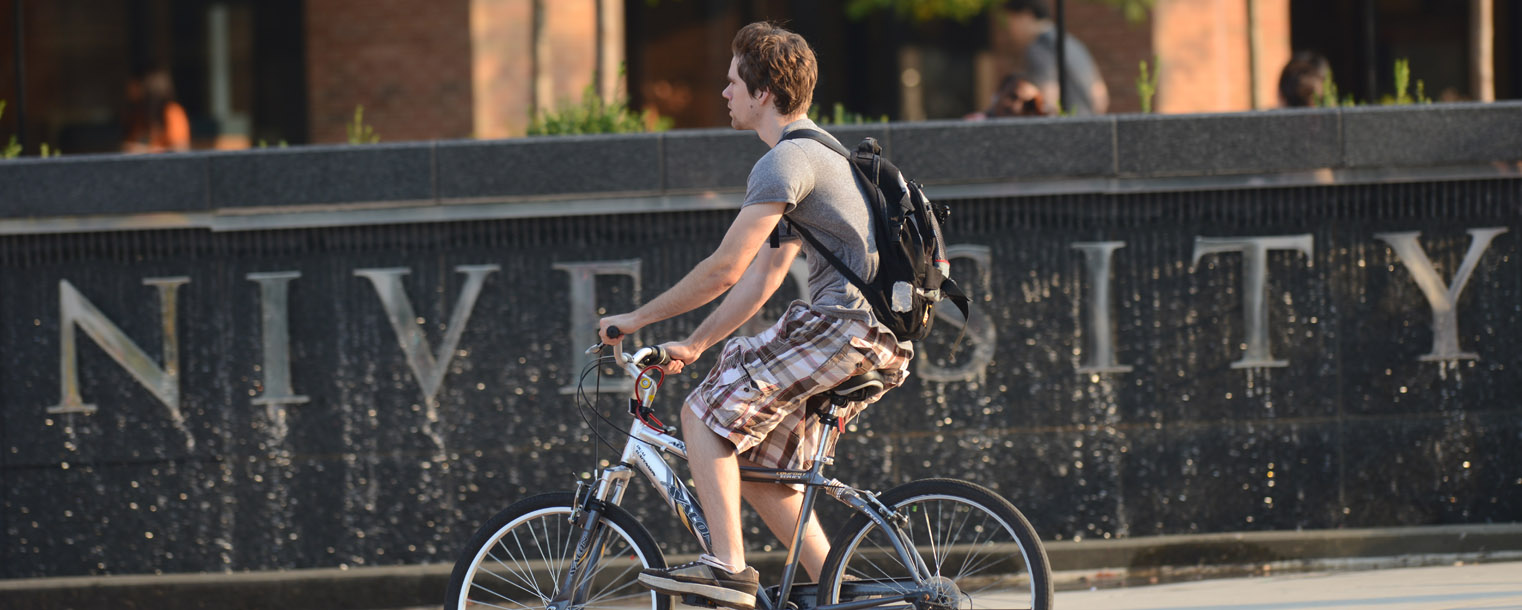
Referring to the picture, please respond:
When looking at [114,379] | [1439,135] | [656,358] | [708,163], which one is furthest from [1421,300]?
[114,379]

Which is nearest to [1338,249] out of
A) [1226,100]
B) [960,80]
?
[1226,100]

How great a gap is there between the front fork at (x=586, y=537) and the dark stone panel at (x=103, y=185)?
2.62 m

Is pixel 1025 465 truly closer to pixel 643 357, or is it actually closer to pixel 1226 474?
pixel 1226 474

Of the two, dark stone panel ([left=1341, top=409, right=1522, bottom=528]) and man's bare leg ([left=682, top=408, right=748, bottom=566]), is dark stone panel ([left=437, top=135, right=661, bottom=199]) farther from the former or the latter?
dark stone panel ([left=1341, top=409, right=1522, bottom=528])

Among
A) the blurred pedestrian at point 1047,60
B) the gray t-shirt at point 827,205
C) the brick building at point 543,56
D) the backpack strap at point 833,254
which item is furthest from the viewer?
the brick building at point 543,56

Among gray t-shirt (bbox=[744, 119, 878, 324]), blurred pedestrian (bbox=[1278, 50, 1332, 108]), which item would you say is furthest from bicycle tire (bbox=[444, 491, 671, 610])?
blurred pedestrian (bbox=[1278, 50, 1332, 108])

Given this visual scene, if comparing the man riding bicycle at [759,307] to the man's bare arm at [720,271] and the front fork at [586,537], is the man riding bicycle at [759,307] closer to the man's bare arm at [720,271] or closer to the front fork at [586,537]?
the man's bare arm at [720,271]

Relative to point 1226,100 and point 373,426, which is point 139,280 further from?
point 1226,100

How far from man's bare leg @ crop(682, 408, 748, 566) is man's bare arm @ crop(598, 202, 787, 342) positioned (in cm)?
32

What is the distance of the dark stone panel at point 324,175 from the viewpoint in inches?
243

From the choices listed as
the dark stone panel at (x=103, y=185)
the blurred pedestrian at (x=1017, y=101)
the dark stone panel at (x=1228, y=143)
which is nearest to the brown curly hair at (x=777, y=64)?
the dark stone panel at (x=1228, y=143)

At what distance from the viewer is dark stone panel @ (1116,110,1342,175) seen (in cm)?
626

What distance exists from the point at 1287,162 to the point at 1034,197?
3.24ft

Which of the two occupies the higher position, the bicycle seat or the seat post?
the bicycle seat
